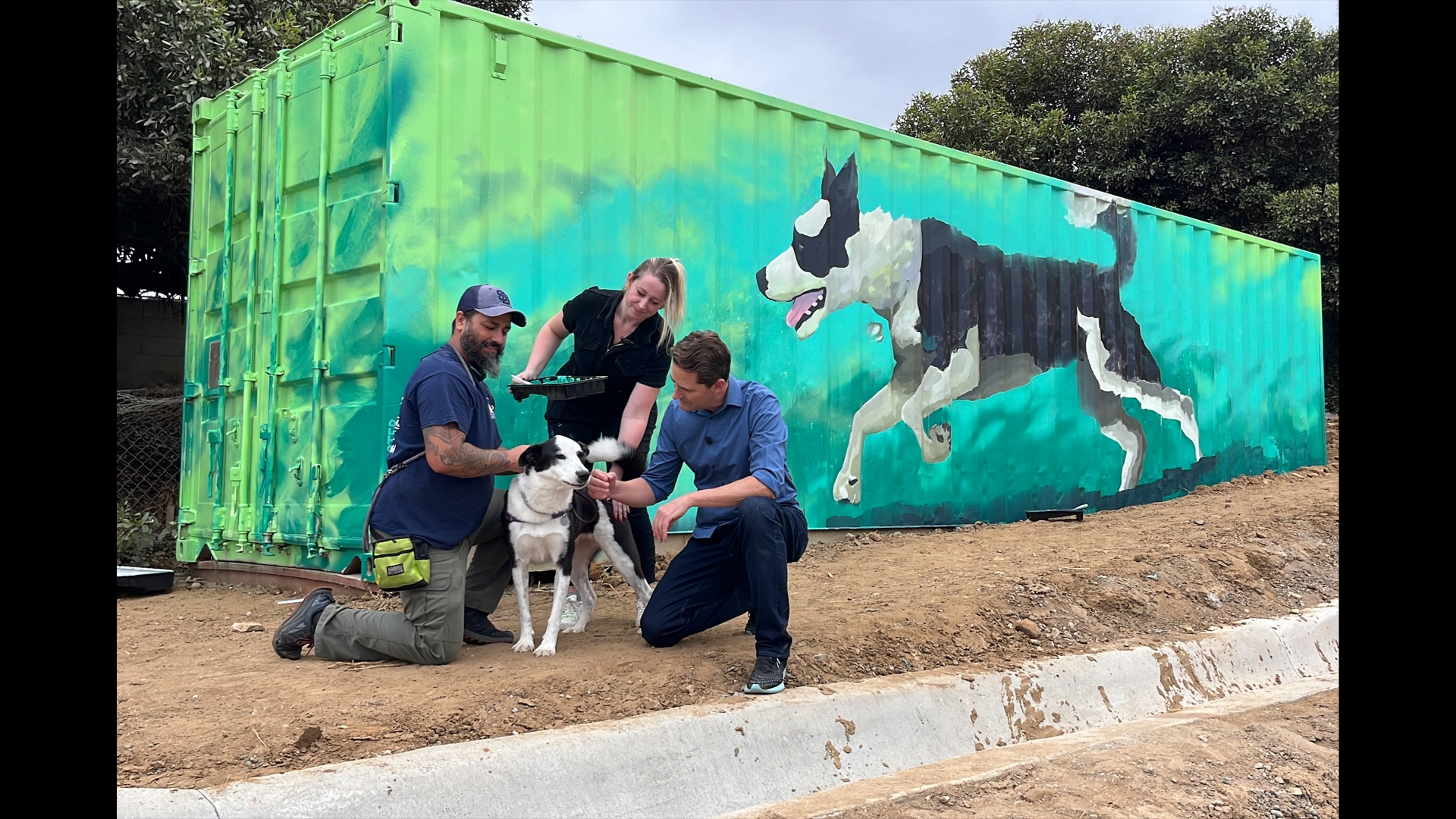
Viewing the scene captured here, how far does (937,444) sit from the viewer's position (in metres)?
7.55

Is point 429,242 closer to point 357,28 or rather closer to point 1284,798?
point 357,28

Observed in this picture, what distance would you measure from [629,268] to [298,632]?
2.71 meters

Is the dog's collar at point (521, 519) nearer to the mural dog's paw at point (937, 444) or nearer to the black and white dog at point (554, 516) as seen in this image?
the black and white dog at point (554, 516)

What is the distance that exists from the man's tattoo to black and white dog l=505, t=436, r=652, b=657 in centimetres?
15

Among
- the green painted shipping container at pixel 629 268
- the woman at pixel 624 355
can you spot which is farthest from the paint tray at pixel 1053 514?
the woman at pixel 624 355

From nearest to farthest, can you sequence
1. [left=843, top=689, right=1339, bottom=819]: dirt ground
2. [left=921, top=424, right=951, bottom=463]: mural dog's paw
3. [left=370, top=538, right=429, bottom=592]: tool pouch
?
[left=843, top=689, right=1339, bottom=819]: dirt ground < [left=370, top=538, right=429, bottom=592]: tool pouch < [left=921, top=424, right=951, bottom=463]: mural dog's paw

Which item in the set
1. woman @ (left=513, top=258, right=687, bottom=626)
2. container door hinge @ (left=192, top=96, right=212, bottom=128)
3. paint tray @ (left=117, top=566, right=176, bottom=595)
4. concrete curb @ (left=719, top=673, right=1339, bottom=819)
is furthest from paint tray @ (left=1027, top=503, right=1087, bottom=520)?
container door hinge @ (left=192, top=96, right=212, bottom=128)

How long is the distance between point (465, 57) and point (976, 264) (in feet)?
14.7

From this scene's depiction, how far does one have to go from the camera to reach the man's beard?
A: 389cm

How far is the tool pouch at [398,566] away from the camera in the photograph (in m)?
3.57

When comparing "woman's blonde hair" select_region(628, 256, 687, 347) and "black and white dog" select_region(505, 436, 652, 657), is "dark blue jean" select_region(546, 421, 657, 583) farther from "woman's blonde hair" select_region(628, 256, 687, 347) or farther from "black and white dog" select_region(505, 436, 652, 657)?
"woman's blonde hair" select_region(628, 256, 687, 347)

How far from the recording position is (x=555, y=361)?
5.25 metres

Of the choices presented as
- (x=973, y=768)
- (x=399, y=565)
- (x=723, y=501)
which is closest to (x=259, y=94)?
(x=399, y=565)
